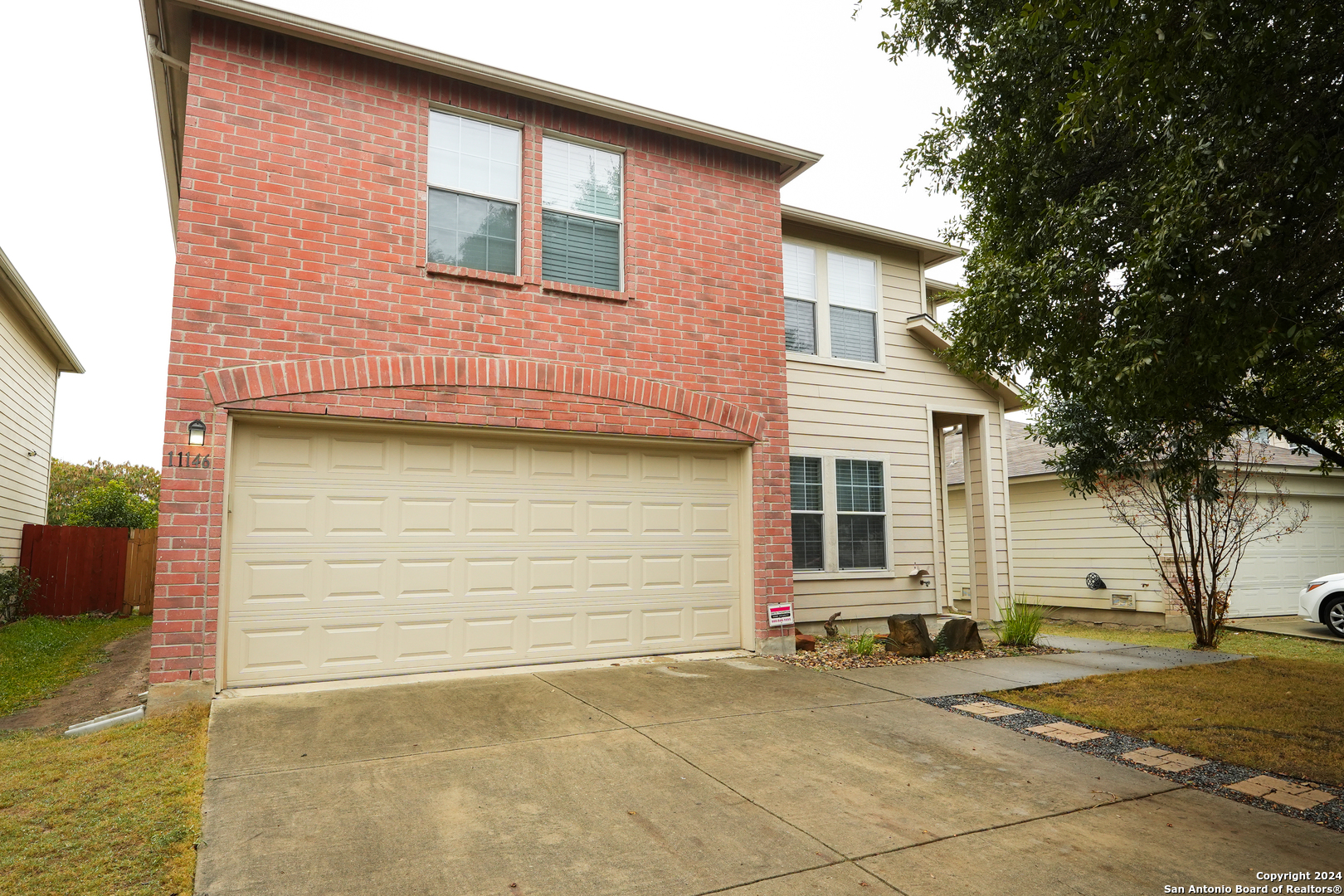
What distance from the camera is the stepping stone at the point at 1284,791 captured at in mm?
4230

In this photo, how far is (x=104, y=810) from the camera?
3877mm

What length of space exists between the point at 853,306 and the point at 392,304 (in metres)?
6.39

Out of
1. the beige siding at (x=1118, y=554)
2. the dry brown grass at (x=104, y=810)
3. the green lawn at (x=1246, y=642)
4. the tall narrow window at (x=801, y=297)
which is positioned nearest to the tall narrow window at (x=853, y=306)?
the tall narrow window at (x=801, y=297)

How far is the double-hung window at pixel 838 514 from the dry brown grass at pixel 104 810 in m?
6.75

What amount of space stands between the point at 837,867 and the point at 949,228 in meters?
6.69

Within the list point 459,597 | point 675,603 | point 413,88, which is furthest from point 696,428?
point 413,88

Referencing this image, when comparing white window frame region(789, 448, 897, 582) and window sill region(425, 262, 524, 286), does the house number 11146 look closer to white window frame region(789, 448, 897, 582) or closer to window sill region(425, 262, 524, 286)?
window sill region(425, 262, 524, 286)

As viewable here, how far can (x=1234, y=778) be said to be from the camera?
4641mm

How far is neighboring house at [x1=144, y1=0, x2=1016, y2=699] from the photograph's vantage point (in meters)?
6.26

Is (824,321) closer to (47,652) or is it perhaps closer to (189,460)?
(189,460)

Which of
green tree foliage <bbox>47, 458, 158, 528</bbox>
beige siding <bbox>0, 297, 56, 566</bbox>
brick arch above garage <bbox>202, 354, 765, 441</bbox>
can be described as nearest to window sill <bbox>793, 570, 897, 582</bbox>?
brick arch above garage <bbox>202, 354, 765, 441</bbox>

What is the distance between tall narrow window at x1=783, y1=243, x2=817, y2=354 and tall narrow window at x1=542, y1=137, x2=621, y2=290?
3.00 m

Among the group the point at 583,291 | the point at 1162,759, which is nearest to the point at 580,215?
the point at 583,291

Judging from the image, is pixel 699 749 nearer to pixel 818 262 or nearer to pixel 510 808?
pixel 510 808
